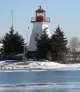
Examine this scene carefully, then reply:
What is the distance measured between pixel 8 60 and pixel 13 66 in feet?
23.6

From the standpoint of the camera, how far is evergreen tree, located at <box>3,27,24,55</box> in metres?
62.0

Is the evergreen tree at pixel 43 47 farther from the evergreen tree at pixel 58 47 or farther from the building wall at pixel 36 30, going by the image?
the building wall at pixel 36 30

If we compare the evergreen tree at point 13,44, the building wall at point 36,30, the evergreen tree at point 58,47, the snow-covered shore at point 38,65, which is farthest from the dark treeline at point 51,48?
the evergreen tree at point 13,44

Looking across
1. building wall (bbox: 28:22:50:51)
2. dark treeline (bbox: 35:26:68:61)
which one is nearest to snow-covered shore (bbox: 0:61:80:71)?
dark treeline (bbox: 35:26:68:61)

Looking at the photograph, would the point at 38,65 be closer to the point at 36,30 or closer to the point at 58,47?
the point at 58,47

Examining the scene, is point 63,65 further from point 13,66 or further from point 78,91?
point 78,91

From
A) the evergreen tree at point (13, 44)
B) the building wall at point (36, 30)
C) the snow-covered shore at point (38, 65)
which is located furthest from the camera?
the evergreen tree at point (13, 44)

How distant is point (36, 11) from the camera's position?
200ft

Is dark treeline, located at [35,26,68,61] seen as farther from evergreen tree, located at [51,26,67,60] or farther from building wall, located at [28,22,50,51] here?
building wall, located at [28,22,50,51]

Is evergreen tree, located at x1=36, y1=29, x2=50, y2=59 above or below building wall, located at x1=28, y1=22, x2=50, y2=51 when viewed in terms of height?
below

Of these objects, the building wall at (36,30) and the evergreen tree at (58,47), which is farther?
the building wall at (36,30)

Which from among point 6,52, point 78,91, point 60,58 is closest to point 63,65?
point 60,58

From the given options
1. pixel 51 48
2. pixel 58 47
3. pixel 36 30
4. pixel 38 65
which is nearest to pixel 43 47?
pixel 51 48

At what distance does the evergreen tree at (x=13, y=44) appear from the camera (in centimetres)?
6203
